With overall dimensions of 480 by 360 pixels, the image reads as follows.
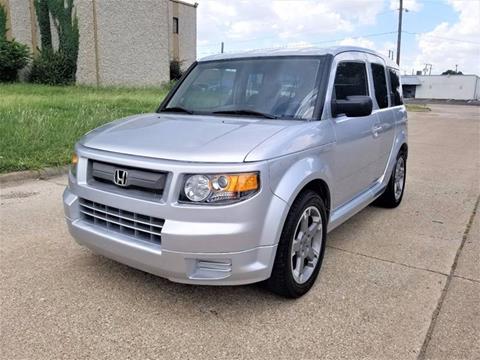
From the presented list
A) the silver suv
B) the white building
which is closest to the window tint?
the silver suv

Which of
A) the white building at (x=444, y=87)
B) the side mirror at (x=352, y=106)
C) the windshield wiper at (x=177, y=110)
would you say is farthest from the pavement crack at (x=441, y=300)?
the white building at (x=444, y=87)

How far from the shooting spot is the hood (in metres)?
2.73

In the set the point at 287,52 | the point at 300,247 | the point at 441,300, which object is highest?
the point at 287,52

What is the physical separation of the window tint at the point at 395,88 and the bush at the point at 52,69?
66.4ft

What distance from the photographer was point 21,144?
734 cm

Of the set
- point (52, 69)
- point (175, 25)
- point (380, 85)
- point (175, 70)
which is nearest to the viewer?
point (380, 85)

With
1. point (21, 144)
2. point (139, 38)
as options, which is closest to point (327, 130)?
point (21, 144)

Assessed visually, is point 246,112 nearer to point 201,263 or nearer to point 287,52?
point 287,52

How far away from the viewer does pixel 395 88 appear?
5.51 metres

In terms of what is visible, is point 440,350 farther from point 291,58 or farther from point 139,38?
point 139,38

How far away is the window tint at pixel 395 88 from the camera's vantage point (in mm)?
5344

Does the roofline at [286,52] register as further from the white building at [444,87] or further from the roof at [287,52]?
the white building at [444,87]

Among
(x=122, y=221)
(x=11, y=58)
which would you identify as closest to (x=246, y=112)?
(x=122, y=221)

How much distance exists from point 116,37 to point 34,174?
63.3 feet
